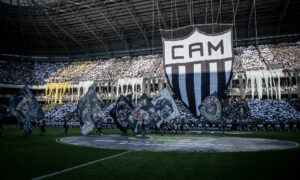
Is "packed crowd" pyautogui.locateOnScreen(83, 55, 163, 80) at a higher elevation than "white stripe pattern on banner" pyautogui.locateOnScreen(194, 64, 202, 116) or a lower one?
higher

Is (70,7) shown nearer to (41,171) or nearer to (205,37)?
(205,37)

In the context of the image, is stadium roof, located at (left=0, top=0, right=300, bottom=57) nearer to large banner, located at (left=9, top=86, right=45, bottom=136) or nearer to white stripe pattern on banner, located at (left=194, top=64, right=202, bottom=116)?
white stripe pattern on banner, located at (left=194, top=64, right=202, bottom=116)

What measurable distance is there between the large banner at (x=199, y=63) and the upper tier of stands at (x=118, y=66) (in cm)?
2657

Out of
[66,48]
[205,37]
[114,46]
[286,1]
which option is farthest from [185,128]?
[66,48]

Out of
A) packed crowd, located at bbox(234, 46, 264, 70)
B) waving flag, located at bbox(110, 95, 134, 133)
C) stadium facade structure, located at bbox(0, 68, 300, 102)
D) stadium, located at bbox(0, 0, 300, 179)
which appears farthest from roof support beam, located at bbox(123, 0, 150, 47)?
waving flag, located at bbox(110, 95, 134, 133)

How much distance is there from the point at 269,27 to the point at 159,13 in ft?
77.9

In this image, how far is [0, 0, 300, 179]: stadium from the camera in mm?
8812

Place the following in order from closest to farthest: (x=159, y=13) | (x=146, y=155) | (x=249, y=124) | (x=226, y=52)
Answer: (x=146, y=155)
(x=226, y=52)
(x=249, y=124)
(x=159, y=13)

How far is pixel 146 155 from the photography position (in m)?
9.86

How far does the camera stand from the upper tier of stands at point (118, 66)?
39000mm

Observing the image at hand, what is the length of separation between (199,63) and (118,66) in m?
38.4

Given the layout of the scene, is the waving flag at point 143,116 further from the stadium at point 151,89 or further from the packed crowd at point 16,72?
the packed crowd at point 16,72

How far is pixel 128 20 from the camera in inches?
1708

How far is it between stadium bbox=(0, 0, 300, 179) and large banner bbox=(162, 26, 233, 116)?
0.22 feet
